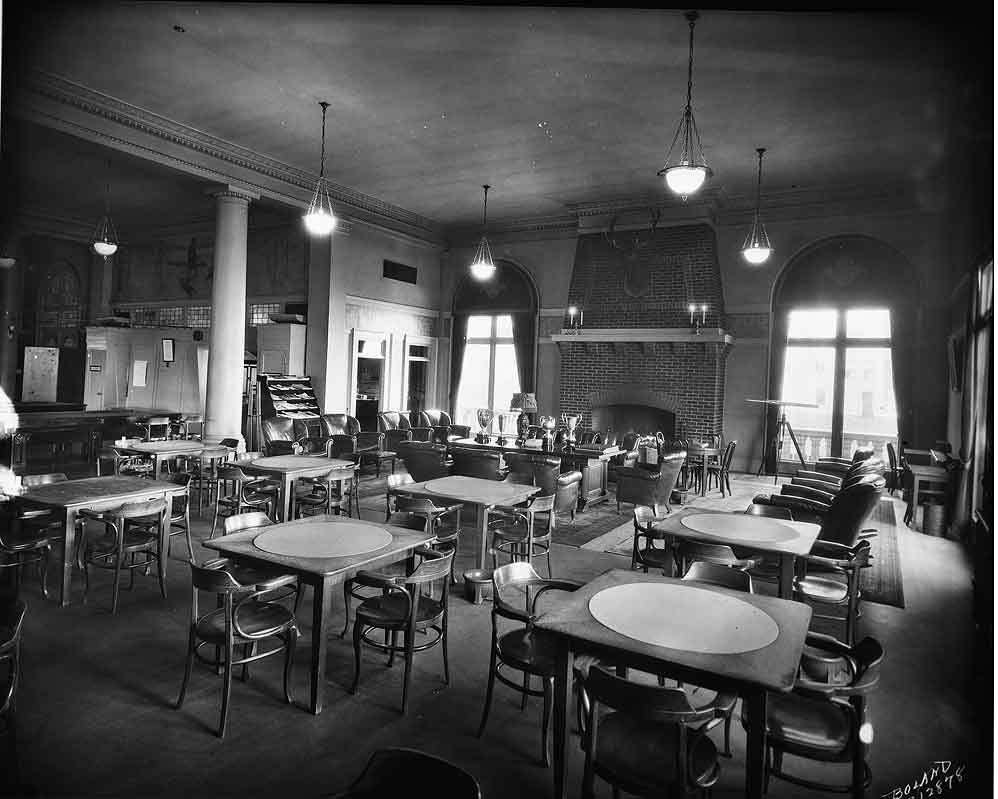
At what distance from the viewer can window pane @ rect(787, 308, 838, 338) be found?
9.52 metres

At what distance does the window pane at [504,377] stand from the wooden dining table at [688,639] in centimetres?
944

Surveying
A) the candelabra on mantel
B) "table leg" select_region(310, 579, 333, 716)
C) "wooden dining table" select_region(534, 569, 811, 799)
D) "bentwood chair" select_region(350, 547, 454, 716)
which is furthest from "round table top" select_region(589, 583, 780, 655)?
the candelabra on mantel

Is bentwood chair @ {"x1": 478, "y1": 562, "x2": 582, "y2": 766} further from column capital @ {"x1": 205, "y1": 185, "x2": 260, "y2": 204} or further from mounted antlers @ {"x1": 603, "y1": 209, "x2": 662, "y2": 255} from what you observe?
mounted antlers @ {"x1": 603, "y1": 209, "x2": 662, "y2": 255}

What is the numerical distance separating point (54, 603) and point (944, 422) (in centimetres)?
969

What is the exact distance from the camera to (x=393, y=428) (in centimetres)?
995

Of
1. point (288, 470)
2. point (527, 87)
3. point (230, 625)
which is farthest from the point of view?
point (527, 87)

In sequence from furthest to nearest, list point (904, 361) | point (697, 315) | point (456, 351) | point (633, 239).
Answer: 1. point (456, 351)
2. point (633, 239)
3. point (697, 315)
4. point (904, 361)

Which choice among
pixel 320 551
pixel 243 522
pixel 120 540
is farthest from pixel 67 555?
pixel 320 551

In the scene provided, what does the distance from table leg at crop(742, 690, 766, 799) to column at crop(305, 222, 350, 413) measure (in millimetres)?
8939

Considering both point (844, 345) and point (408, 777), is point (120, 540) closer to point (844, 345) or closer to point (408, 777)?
point (408, 777)

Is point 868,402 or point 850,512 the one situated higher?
point 868,402

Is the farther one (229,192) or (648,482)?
(229,192)

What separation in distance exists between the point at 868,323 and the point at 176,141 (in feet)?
32.2

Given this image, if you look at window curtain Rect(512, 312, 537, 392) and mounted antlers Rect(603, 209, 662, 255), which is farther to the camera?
window curtain Rect(512, 312, 537, 392)
